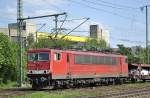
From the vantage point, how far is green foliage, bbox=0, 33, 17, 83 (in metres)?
42.5

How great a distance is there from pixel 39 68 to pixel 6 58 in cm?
1031

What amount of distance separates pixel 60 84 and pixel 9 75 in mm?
11918

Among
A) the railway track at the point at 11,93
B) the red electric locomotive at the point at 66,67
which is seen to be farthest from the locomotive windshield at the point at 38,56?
the railway track at the point at 11,93

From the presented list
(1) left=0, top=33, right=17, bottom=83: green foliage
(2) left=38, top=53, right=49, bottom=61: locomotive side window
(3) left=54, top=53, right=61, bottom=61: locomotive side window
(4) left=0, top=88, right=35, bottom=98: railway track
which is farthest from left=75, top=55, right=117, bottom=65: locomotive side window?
(1) left=0, top=33, right=17, bottom=83: green foliage

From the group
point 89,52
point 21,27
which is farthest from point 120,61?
point 21,27

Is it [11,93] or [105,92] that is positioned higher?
[11,93]

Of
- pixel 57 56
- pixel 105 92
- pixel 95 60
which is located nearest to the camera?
pixel 105 92

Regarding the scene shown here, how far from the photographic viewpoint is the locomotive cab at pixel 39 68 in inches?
1296

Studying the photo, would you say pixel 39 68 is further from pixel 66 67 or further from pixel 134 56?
pixel 134 56

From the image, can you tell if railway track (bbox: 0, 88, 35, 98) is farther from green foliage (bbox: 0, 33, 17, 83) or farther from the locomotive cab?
green foliage (bbox: 0, 33, 17, 83)

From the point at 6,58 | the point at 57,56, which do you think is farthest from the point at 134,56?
the point at 57,56

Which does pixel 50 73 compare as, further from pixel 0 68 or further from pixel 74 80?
pixel 0 68

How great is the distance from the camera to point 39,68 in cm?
3328

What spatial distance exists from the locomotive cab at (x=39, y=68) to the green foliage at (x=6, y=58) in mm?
8462
